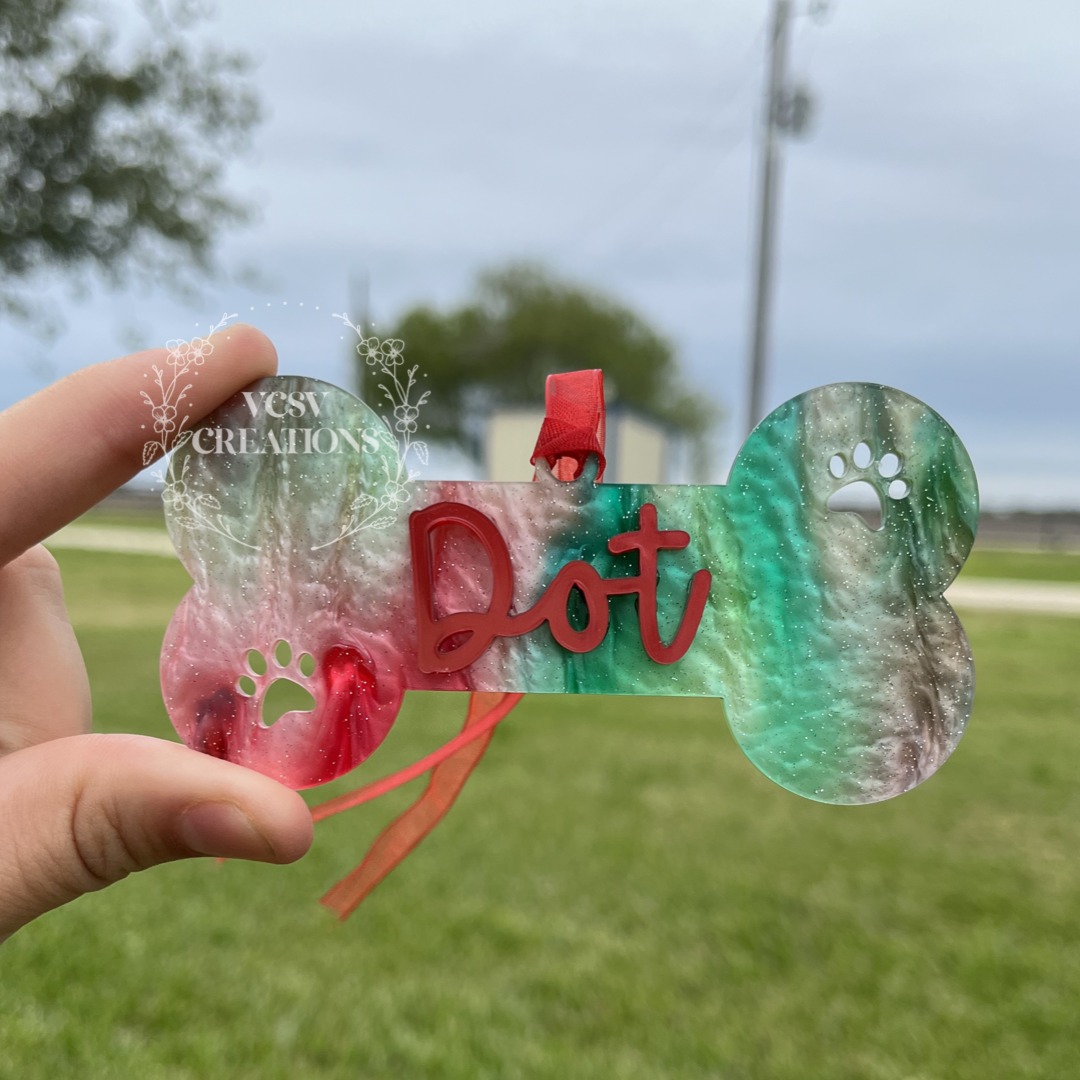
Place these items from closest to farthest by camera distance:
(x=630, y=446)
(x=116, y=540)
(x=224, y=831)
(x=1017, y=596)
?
(x=224, y=831), (x=630, y=446), (x=1017, y=596), (x=116, y=540)

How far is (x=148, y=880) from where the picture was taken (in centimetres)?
229

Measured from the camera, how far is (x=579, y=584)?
0.77 meters

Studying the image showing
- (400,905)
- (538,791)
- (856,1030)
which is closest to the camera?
(856,1030)

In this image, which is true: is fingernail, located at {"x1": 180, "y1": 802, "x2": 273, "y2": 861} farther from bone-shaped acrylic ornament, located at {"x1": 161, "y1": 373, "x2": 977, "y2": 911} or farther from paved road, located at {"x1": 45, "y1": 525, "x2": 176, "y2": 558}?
paved road, located at {"x1": 45, "y1": 525, "x2": 176, "y2": 558}

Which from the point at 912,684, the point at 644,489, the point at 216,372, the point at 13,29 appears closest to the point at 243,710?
the point at 216,372

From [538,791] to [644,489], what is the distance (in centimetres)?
231

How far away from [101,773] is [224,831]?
0.40ft

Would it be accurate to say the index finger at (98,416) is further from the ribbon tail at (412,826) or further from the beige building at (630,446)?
the beige building at (630,446)

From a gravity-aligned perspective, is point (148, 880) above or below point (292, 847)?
below

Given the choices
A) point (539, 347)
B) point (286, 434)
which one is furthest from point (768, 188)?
point (539, 347)

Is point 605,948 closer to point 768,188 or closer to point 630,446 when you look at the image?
point 630,446

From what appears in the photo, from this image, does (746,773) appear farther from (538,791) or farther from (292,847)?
(292,847)

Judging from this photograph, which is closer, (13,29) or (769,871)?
(769,871)

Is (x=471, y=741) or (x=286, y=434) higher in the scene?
(x=286, y=434)
